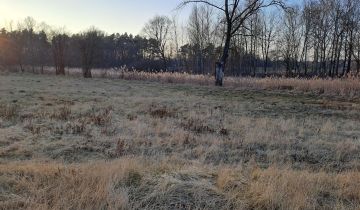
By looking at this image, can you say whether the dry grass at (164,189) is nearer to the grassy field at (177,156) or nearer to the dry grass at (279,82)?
the grassy field at (177,156)

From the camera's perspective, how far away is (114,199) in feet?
15.3

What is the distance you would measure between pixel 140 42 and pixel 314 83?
7021 centimetres

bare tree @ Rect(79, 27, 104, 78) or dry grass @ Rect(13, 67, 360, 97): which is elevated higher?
bare tree @ Rect(79, 27, 104, 78)

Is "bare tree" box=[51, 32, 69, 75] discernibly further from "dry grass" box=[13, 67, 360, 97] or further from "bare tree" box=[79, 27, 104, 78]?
"dry grass" box=[13, 67, 360, 97]

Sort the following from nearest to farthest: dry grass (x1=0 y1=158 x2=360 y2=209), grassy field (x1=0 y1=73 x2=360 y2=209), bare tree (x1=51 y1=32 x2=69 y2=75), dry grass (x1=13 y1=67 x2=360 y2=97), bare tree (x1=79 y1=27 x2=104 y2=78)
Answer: dry grass (x1=0 y1=158 x2=360 y2=209), grassy field (x1=0 y1=73 x2=360 y2=209), dry grass (x1=13 y1=67 x2=360 y2=97), bare tree (x1=79 y1=27 x2=104 y2=78), bare tree (x1=51 y1=32 x2=69 y2=75)

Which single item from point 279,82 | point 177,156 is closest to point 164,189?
point 177,156

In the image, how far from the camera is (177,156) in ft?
26.2

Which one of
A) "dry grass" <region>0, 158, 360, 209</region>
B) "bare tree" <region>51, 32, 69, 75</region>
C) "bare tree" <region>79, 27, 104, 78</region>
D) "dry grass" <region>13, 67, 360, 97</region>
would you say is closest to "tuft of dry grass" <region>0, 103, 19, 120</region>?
"dry grass" <region>0, 158, 360, 209</region>

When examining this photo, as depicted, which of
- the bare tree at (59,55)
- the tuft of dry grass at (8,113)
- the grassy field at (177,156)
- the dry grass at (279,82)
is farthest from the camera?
the bare tree at (59,55)

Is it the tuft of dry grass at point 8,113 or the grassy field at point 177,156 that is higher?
the tuft of dry grass at point 8,113

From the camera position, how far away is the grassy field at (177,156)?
485cm

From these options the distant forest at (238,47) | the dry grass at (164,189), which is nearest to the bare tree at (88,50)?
the distant forest at (238,47)

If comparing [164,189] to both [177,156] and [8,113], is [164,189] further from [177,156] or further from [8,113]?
[8,113]

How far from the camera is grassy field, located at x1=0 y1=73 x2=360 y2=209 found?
15.9ft
